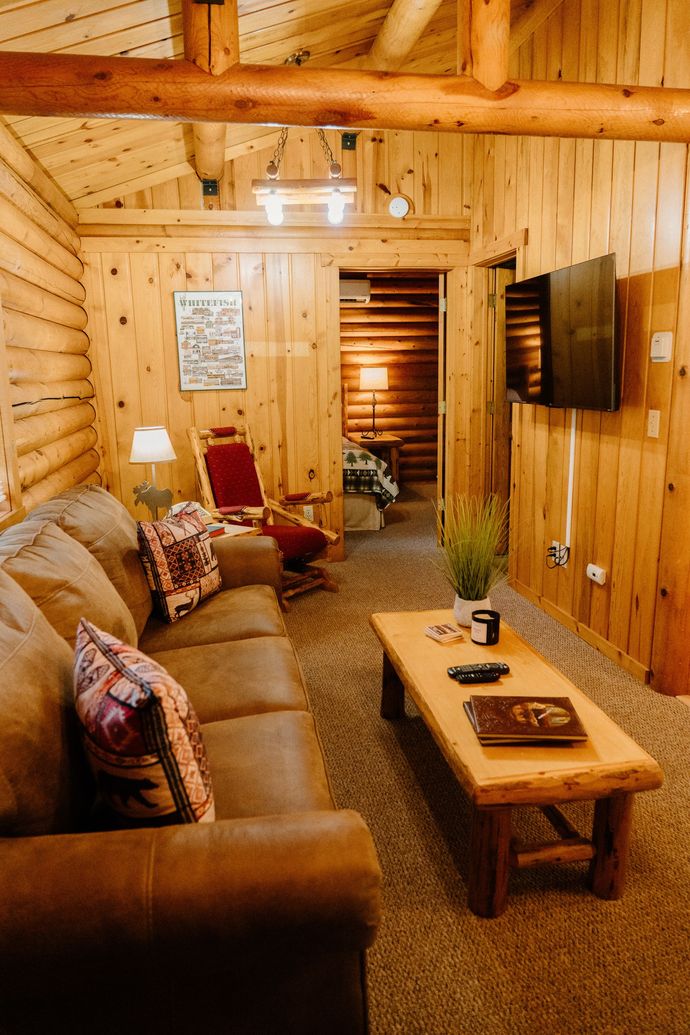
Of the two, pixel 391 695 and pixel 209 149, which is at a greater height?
pixel 209 149

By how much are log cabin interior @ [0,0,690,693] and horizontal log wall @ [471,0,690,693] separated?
1cm

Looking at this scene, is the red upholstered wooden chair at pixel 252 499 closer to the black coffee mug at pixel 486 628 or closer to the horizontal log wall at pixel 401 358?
the black coffee mug at pixel 486 628

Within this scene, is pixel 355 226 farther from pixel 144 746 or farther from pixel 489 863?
pixel 144 746

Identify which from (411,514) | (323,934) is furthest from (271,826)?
(411,514)

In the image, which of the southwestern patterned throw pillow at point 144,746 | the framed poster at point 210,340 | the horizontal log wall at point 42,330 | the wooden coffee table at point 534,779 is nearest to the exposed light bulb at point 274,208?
the framed poster at point 210,340

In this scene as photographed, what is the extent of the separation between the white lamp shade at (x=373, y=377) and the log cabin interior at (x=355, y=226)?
2.69 m

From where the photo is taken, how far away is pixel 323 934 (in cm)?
100

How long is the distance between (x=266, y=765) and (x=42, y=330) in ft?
9.02

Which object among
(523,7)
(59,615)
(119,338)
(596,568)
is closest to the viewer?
(59,615)

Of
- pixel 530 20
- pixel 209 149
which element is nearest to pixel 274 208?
pixel 209 149

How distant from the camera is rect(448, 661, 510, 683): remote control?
80.2 inches

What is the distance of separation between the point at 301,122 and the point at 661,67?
60.4 inches

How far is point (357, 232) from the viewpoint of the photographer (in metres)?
4.87

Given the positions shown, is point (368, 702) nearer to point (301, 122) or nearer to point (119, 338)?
point (301, 122)
